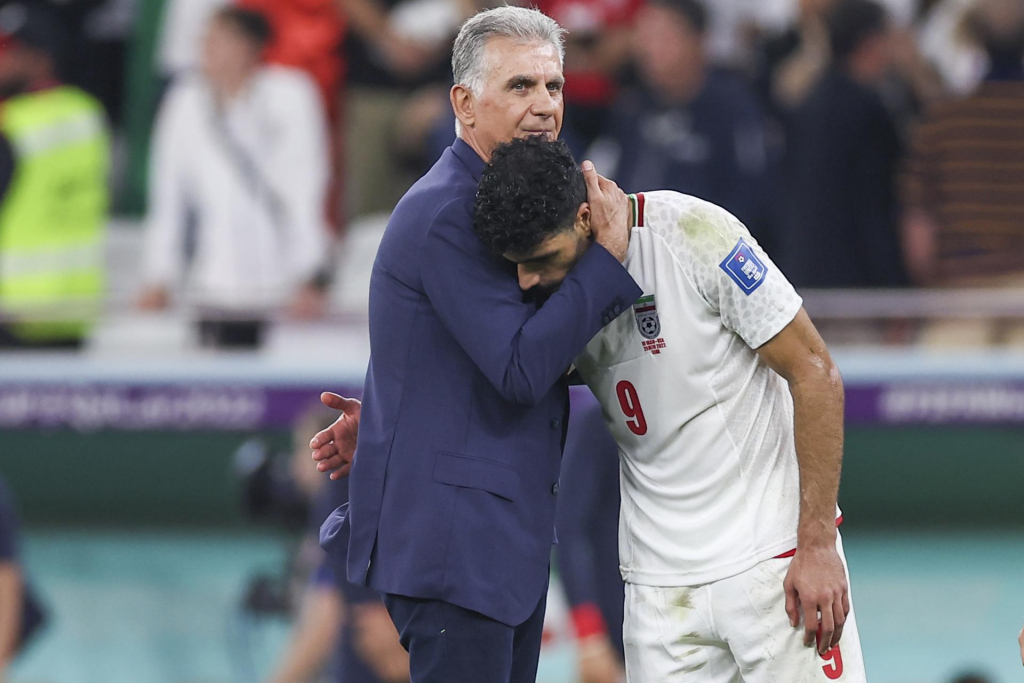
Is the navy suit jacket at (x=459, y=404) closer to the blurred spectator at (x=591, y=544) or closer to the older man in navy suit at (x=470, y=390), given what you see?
the older man in navy suit at (x=470, y=390)

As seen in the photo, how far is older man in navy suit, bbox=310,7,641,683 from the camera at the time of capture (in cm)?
266

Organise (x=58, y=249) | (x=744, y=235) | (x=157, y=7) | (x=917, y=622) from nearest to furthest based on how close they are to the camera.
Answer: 1. (x=744, y=235)
2. (x=917, y=622)
3. (x=58, y=249)
4. (x=157, y=7)

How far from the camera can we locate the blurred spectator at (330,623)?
459 centimetres

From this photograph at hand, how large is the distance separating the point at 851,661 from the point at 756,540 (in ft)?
0.92

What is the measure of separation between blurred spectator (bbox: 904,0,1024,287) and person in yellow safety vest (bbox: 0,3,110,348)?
12.4 feet

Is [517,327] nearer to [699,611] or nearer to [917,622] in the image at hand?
[699,611]

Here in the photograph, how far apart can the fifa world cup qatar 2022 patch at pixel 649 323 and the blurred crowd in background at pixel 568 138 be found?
357 centimetres

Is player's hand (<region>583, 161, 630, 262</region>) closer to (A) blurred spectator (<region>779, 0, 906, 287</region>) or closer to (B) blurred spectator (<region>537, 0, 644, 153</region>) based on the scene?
(A) blurred spectator (<region>779, 0, 906, 287</region>)

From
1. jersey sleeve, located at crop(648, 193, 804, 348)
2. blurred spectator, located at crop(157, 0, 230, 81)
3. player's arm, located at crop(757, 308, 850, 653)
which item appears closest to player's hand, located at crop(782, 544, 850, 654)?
player's arm, located at crop(757, 308, 850, 653)

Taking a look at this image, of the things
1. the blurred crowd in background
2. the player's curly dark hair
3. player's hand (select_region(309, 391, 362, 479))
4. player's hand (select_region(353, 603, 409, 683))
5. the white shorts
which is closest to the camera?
the player's curly dark hair

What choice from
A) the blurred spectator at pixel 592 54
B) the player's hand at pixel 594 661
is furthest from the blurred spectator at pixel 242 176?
the player's hand at pixel 594 661

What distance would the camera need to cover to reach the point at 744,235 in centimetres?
282

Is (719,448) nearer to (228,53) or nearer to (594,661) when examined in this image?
(594,661)

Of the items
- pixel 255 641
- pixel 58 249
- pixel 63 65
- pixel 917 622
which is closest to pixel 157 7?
pixel 63 65
